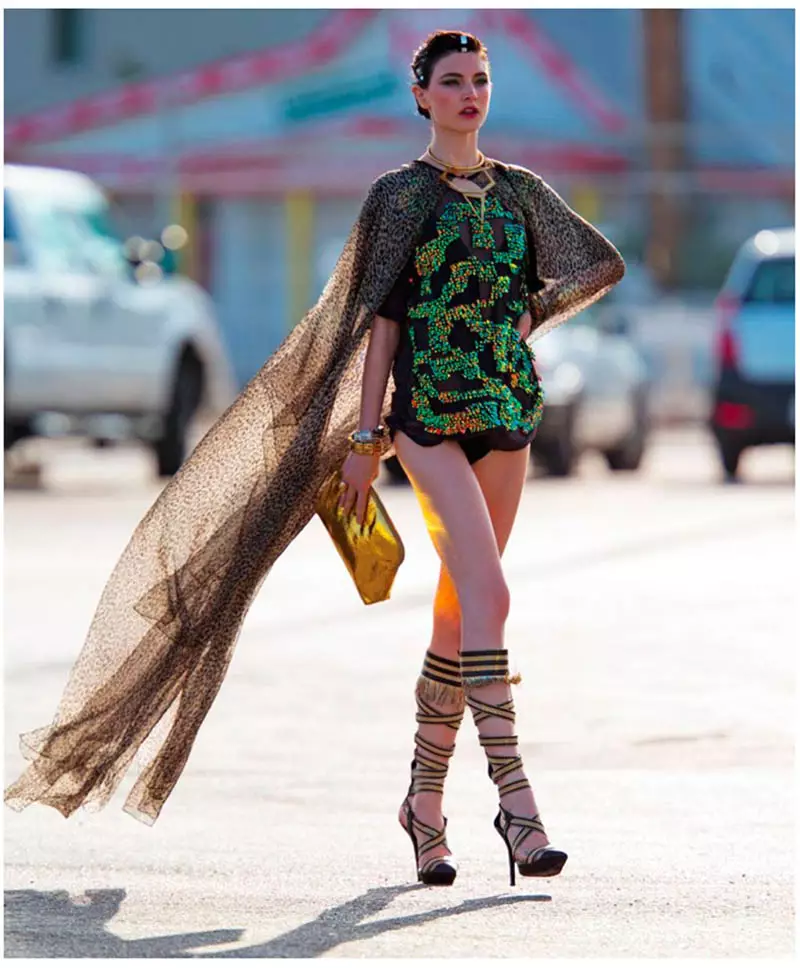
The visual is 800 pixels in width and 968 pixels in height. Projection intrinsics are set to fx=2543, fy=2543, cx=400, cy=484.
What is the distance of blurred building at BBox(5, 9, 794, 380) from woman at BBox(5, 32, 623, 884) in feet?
93.6

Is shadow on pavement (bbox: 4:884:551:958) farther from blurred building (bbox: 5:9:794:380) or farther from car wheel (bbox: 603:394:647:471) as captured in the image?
blurred building (bbox: 5:9:794:380)

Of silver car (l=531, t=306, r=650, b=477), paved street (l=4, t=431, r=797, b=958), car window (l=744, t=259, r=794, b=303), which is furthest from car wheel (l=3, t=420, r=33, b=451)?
car window (l=744, t=259, r=794, b=303)

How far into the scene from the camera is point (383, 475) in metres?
21.6

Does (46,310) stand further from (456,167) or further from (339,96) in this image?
(339,96)

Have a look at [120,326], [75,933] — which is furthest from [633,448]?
[75,933]

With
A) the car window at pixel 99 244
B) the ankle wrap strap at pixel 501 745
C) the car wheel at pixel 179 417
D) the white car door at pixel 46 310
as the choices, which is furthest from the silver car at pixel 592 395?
the ankle wrap strap at pixel 501 745

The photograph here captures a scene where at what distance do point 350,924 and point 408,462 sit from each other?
109 centimetres

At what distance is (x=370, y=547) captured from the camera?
19.4 ft

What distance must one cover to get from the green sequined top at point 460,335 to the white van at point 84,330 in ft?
42.8

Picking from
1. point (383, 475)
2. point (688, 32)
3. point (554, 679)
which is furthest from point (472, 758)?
point (688, 32)

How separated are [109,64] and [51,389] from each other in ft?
75.0

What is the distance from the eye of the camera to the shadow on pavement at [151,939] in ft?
16.9

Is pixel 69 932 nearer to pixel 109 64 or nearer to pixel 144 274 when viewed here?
pixel 144 274

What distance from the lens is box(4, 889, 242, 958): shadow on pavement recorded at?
516cm
